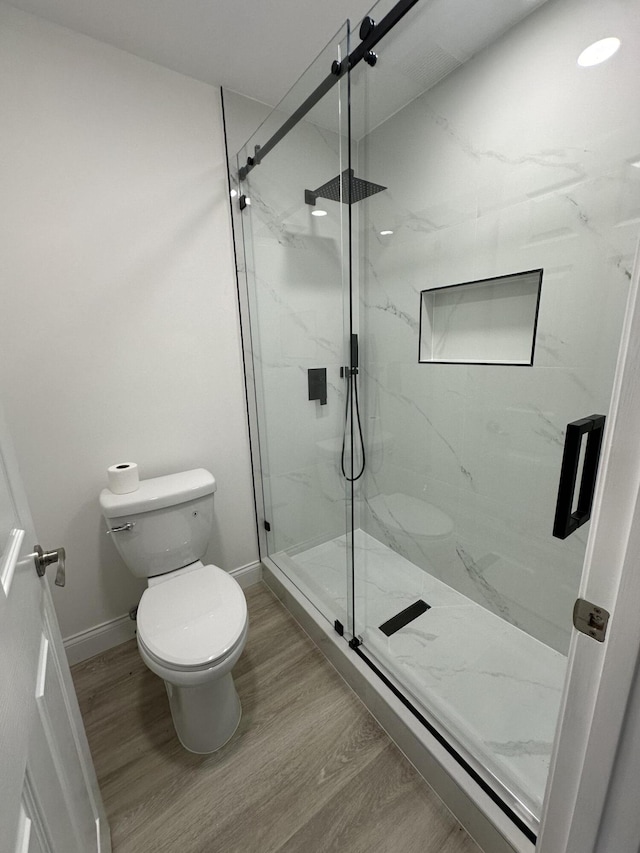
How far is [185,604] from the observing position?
1.28 metres

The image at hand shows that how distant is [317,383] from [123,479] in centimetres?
99

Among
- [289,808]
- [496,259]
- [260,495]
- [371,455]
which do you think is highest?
[496,259]

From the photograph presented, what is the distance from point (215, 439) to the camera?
1.79 metres

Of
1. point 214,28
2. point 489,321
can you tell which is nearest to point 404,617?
point 489,321

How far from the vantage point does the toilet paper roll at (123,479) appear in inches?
55.7

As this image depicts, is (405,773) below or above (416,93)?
below

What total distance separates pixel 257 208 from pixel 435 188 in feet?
2.69

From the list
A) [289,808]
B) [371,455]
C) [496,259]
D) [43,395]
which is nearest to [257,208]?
[496,259]

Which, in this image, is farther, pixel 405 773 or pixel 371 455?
pixel 371 455

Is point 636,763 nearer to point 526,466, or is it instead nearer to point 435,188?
point 526,466

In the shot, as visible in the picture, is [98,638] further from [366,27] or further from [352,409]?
[366,27]

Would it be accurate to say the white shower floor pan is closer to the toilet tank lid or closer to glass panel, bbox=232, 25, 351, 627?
glass panel, bbox=232, 25, 351, 627

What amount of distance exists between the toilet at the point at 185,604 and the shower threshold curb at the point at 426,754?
0.43 m

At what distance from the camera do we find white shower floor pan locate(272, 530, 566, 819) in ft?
3.58
